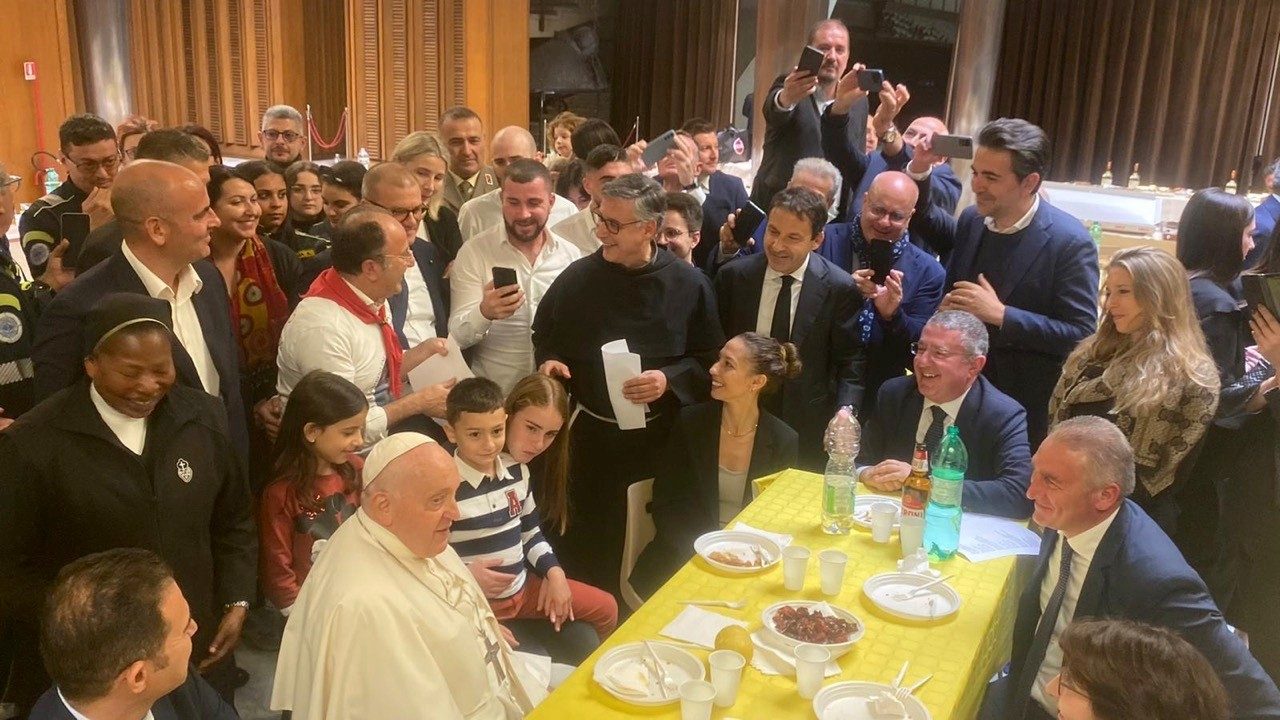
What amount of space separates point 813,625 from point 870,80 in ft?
9.47

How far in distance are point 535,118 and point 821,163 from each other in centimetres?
869

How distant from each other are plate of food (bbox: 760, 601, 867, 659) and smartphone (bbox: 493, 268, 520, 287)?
5.36 feet

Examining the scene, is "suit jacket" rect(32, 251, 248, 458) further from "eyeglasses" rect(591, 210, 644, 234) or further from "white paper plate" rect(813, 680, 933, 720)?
"white paper plate" rect(813, 680, 933, 720)

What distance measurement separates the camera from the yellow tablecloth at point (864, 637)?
207 cm

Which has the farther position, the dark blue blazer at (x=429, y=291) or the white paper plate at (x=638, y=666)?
the dark blue blazer at (x=429, y=291)

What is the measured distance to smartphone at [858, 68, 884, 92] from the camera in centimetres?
439

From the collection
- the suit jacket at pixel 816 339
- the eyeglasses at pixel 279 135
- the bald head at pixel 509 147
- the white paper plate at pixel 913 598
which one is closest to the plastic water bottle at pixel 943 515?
the white paper plate at pixel 913 598

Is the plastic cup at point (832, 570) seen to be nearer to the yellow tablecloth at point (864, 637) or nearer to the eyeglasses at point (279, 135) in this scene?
the yellow tablecloth at point (864, 637)

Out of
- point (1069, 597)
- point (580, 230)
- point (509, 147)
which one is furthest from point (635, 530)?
point (509, 147)

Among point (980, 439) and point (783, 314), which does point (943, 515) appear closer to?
point (980, 439)

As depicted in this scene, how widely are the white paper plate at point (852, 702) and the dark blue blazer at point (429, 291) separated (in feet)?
6.67

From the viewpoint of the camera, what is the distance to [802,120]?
192 inches

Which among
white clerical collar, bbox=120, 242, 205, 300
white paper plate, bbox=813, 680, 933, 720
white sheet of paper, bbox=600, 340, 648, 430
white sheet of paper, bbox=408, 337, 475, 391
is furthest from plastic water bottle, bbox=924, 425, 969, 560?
white clerical collar, bbox=120, 242, 205, 300

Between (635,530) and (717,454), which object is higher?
(717,454)
